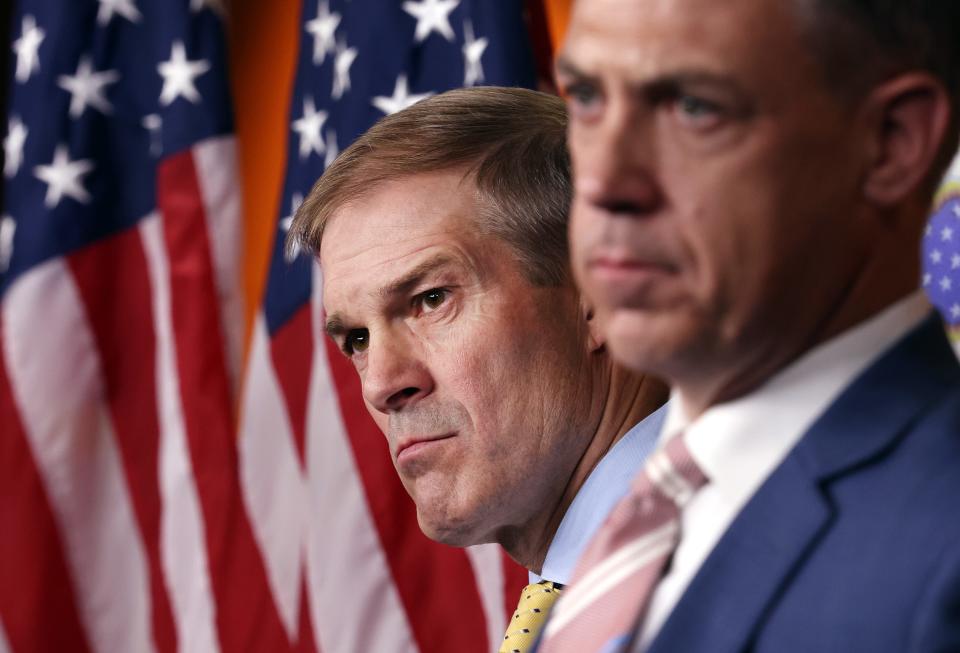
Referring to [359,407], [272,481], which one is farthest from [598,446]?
[272,481]

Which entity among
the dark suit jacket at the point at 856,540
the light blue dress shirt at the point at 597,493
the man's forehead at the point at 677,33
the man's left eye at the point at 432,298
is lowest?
the dark suit jacket at the point at 856,540

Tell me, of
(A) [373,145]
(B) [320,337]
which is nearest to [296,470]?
(B) [320,337]

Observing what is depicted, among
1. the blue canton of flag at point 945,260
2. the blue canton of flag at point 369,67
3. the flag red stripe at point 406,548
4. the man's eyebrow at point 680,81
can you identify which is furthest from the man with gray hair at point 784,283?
the flag red stripe at point 406,548

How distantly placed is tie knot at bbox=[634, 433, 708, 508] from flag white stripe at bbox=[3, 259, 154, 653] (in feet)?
6.93

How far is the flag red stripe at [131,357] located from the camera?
2.65 m

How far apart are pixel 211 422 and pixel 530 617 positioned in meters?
1.46

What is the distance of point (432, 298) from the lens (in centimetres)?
123

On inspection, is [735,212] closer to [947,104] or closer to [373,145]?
[947,104]

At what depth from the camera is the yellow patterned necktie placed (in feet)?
3.81

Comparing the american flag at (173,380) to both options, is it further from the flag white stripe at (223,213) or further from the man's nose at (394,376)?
the man's nose at (394,376)

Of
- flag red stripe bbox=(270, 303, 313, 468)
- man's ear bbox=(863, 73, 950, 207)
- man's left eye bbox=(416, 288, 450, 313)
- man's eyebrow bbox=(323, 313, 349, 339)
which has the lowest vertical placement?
man's ear bbox=(863, 73, 950, 207)

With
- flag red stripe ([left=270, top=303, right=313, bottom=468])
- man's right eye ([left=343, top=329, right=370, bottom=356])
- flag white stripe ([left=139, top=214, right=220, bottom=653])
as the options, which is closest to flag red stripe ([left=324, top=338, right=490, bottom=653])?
flag red stripe ([left=270, top=303, right=313, bottom=468])

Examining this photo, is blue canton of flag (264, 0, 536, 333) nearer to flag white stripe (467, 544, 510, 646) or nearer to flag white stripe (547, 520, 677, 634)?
flag white stripe (467, 544, 510, 646)

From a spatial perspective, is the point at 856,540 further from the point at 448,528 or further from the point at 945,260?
the point at 945,260
